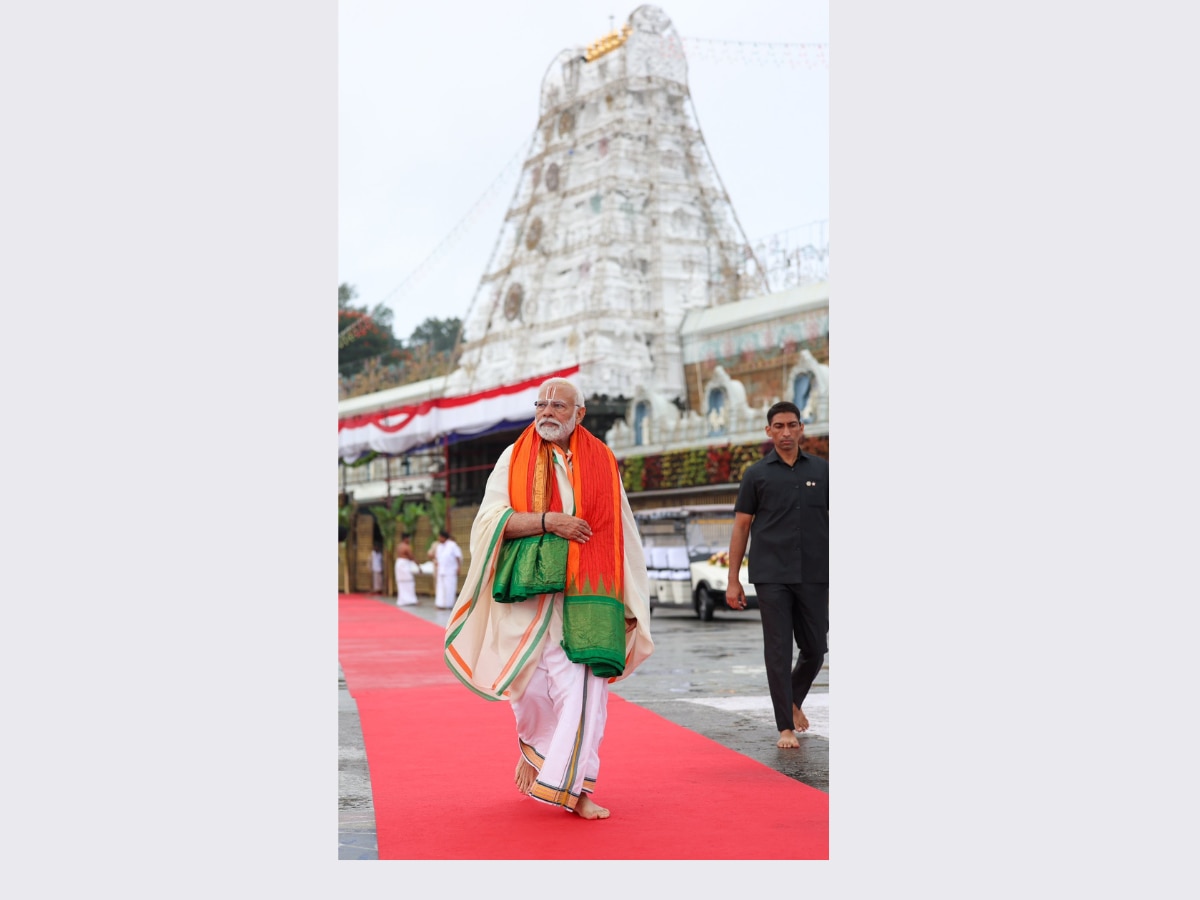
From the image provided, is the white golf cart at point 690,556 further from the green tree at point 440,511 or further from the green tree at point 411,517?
the green tree at point 411,517

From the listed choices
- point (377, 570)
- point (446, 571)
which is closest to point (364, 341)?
point (377, 570)

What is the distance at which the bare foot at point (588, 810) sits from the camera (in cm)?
463

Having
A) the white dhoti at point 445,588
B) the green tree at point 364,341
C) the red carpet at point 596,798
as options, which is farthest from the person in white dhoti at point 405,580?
the green tree at point 364,341

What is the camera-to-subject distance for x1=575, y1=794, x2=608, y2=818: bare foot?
463 centimetres

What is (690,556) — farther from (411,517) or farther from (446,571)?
(411,517)

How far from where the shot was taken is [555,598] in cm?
483

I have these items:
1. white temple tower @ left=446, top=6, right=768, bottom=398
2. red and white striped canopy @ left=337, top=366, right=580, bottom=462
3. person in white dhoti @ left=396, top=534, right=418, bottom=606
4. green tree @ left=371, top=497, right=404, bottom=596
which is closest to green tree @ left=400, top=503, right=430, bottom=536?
green tree @ left=371, top=497, right=404, bottom=596

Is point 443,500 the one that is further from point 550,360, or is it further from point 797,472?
point 797,472

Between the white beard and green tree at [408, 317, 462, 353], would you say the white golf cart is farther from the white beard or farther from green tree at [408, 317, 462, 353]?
green tree at [408, 317, 462, 353]

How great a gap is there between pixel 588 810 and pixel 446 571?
17.9 meters

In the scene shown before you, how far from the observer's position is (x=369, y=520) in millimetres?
29672

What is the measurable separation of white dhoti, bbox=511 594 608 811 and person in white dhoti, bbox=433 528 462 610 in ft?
56.8

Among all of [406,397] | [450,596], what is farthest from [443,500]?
[406,397]

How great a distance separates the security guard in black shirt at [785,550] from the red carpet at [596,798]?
0.53 meters
